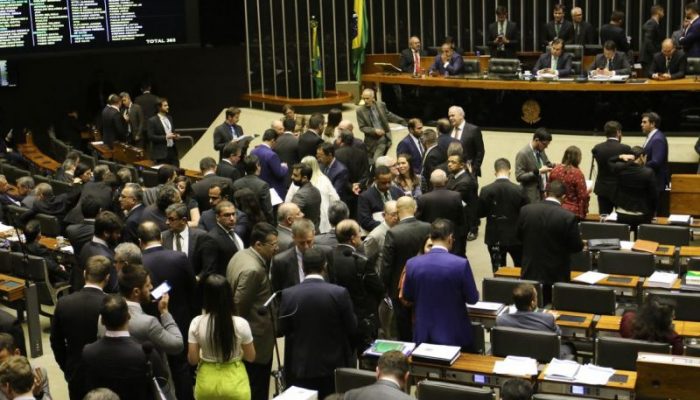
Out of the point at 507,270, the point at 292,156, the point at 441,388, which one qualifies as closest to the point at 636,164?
the point at 507,270

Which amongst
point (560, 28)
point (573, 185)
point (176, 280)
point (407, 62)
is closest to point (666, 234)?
point (573, 185)

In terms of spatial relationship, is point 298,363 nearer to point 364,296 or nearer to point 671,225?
point 364,296

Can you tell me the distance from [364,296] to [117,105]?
29.7ft

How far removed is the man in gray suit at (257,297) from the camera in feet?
21.8

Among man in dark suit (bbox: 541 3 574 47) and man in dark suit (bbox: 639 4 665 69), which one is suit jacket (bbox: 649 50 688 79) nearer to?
man in dark suit (bbox: 639 4 665 69)

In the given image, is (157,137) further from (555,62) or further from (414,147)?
(555,62)

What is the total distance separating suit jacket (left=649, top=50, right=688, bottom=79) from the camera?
14.2 metres

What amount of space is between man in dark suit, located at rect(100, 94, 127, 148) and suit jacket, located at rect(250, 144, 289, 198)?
463 cm

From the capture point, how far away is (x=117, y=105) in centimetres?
1490

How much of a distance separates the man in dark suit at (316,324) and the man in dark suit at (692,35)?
10.3 m

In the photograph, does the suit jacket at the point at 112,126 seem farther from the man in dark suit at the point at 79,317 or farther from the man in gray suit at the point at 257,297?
the man in dark suit at the point at 79,317

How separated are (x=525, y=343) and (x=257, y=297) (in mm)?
1788

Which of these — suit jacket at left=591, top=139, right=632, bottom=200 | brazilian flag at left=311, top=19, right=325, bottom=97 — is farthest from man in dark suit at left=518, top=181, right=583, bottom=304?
brazilian flag at left=311, top=19, right=325, bottom=97

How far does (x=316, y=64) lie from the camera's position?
18016mm
